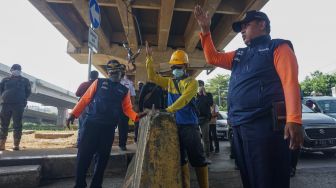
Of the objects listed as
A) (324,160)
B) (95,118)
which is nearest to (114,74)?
(95,118)

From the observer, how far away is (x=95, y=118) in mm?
4086

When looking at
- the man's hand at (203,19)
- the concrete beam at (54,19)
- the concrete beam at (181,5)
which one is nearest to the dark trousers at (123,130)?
the concrete beam at (181,5)

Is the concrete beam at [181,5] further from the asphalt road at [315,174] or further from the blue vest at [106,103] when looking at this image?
the asphalt road at [315,174]

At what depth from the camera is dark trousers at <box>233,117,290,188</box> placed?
2.15m

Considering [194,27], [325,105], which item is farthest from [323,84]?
[194,27]

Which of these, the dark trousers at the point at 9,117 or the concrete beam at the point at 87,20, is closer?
the dark trousers at the point at 9,117

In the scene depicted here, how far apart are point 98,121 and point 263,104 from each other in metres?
2.59

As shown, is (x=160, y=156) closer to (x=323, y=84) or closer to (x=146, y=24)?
(x=146, y=24)

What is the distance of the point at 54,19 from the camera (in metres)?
7.93

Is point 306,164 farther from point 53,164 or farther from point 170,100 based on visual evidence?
point 53,164

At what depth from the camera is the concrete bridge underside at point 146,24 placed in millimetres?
7129

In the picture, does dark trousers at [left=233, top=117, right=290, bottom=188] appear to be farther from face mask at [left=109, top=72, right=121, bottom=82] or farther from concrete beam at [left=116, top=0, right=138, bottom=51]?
concrete beam at [left=116, top=0, right=138, bottom=51]

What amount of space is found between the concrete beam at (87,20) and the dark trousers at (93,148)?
13.1ft

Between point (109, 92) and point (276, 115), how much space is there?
2708 mm
